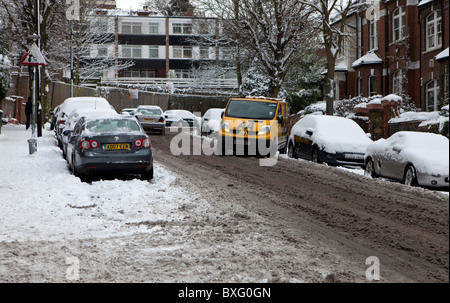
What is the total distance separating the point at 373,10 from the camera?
35.3 m

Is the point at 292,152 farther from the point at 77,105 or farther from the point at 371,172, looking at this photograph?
the point at 371,172

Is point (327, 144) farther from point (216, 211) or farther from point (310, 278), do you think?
point (310, 278)

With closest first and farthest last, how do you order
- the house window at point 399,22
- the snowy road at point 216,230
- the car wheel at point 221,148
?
the snowy road at point 216,230 → the car wheel at point 221,148 → the house window at point 399,22

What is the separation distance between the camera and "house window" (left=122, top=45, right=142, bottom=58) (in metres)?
79.2

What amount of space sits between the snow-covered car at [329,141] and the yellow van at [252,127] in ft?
2.50

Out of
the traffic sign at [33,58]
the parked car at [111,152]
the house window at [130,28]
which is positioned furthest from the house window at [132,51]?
the parked car at [111,152]

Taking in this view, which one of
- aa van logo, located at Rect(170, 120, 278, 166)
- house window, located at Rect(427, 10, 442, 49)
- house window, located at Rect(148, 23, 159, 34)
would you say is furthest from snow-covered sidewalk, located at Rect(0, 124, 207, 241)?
house window, located at Rect(148, 23, 159, 34)

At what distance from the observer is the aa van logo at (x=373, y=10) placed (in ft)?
110

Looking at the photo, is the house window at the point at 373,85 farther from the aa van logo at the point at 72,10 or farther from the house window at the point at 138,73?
the house window at the point at 138,73

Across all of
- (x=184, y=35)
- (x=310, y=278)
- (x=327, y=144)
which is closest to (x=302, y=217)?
(x=310, y=278)

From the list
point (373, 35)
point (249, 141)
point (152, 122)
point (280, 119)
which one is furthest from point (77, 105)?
point (373, 35)

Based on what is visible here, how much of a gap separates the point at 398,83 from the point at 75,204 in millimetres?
27019
